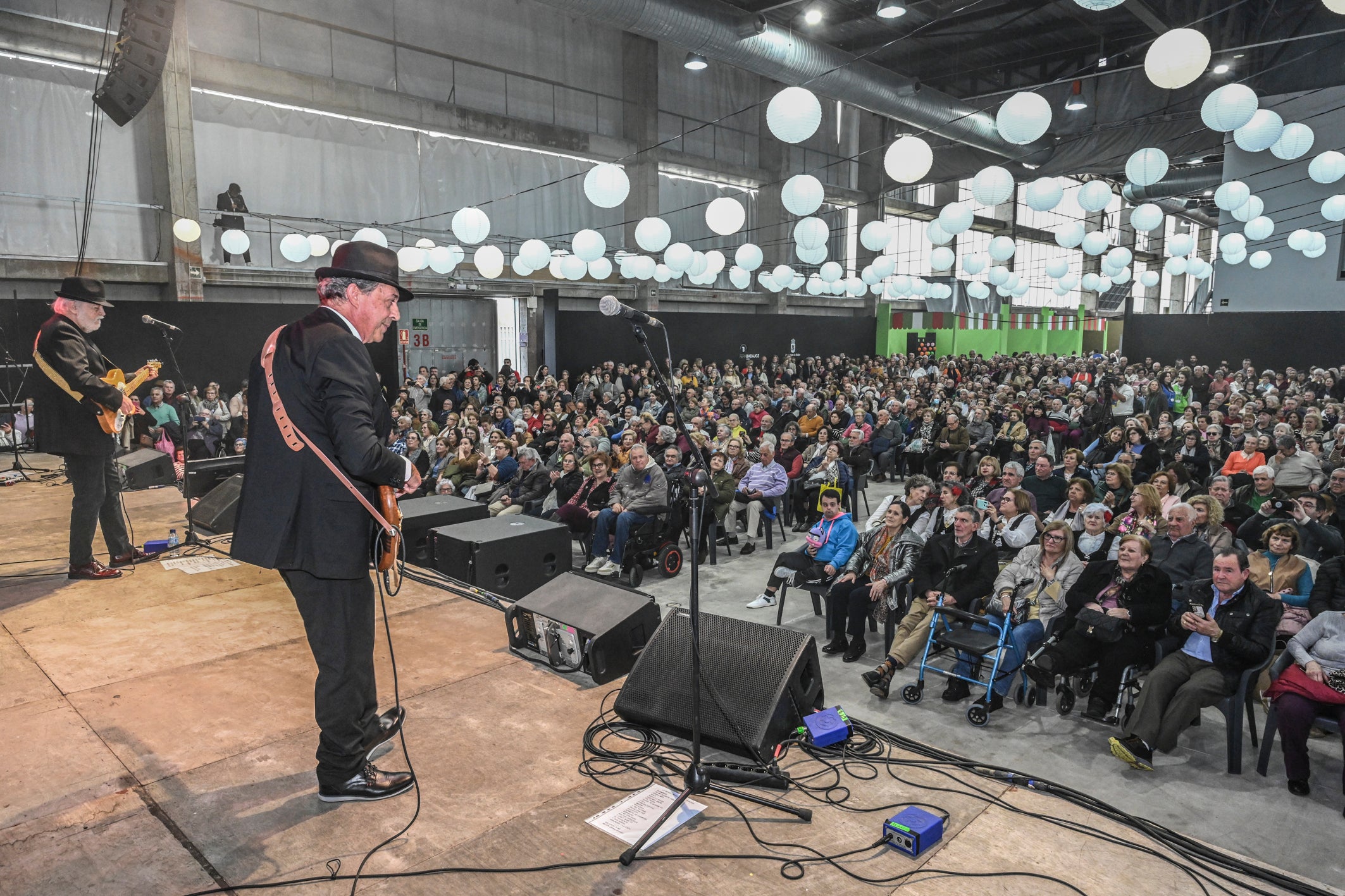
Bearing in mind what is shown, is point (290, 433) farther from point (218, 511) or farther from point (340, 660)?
point (218, 511)

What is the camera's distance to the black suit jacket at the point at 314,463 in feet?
7.07

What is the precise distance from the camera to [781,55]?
12219 millimetres

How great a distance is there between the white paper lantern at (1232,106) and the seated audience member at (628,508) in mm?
5062

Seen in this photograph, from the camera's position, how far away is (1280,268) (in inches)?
618

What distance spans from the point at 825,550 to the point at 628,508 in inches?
67.5

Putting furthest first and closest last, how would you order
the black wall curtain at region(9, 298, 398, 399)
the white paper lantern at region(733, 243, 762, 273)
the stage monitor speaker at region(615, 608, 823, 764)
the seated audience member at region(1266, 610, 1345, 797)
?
the white paper lantern at region(733, 243, 762, 273), the black wall curtain at region(9, 298, 398, 399), the seated audience member at region(1266, 610, 1345, 797), the stage monitor speaker at region(615, 608, 823, 764)

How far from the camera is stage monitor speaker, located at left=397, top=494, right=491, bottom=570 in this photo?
548cm

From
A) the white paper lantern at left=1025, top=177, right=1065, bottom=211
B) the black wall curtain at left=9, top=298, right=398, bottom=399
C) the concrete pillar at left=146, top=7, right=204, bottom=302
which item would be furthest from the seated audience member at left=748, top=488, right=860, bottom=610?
the concrete pillar at left=146, top=7, right=204, bottom=302

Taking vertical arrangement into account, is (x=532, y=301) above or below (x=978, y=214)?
below

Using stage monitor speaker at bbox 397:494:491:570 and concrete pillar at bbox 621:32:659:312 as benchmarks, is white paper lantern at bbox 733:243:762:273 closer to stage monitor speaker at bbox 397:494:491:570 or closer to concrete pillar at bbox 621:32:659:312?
concrete pillar at bbox 621:32:659:312

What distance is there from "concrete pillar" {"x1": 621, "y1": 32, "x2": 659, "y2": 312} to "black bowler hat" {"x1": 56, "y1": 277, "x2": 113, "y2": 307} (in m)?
14.2

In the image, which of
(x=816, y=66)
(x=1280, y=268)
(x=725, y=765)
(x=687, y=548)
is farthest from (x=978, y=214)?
(x=725, y=765)

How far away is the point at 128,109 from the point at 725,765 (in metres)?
7.34

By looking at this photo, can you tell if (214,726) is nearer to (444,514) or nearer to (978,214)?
(444,514)
